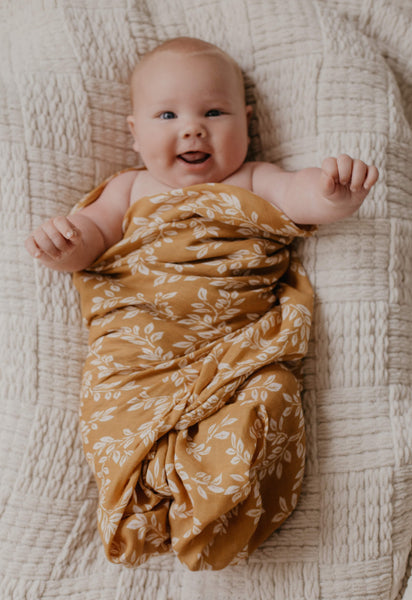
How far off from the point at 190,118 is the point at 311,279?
394mm

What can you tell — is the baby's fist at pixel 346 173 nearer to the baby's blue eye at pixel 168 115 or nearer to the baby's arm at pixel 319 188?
the baby's arm at pixel 319 188

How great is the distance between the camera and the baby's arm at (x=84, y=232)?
1.15 metres

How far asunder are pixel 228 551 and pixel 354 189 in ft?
2.12

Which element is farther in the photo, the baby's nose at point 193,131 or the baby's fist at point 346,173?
the baby's nose at point 193,131

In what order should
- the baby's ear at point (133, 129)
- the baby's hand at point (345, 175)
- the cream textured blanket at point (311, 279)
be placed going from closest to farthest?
1. the baby's hand at point (345, 175)
2. the cream textured blanket at point (311, 279)
3. the baby's ear at point (133, 129)

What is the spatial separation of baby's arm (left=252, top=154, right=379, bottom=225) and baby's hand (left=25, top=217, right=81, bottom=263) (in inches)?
15.0

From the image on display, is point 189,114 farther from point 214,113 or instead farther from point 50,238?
point 50,238

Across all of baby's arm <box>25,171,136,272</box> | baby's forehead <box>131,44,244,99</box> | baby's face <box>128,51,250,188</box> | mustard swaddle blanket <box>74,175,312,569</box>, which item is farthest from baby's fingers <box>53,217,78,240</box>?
baby's forehead <box>131,44,244,99</box>

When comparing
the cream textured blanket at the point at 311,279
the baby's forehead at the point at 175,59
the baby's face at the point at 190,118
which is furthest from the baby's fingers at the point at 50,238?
the baby's forehead at the point at 175,59

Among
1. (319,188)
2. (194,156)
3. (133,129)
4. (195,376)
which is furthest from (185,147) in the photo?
(195,376)

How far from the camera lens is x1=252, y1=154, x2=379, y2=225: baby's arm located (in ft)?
3.50

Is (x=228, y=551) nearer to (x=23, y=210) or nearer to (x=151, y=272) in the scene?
(x=151, y=272)

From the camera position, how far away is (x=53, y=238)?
1149 millimetres

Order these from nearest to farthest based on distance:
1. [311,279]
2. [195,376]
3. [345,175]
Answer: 1. [345,175]
2. [195,376]
3. [311,279]
